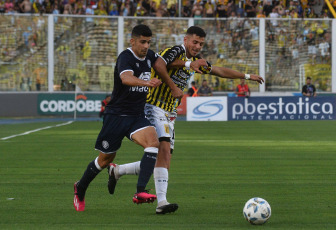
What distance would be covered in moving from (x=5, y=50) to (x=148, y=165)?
3311 centimetres

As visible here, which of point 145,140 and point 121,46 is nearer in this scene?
point 145,140

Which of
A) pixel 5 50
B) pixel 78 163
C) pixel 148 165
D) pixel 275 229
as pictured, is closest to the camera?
pixel 275 229

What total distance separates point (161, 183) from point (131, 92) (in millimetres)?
1089

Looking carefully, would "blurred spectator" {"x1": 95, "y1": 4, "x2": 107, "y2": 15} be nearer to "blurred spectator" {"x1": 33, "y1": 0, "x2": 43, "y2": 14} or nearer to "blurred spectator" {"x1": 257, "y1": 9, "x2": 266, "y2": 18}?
"blurred spectator" {"x1": 33, "y1": 0, "x2": 43, "y2": 14}

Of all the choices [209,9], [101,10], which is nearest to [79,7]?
[101,10]

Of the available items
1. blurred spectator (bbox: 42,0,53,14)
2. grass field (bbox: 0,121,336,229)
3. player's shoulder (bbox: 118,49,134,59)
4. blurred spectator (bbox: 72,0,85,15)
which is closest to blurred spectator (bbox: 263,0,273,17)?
blurred spectator (bbox: 72,0,85,15)

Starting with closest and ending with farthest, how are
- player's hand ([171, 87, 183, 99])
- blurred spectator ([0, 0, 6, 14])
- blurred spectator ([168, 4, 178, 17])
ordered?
player's hand ([171, 87, 183, 99])
blurred spectator ([0, 0, 6, 14])
blurred spectator ([168, 4, 178, 17])

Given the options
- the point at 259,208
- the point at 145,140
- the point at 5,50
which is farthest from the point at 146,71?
the point at 5,50

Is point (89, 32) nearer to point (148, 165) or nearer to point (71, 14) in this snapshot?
point (71, 14)

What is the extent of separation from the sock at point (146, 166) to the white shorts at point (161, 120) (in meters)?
0.50

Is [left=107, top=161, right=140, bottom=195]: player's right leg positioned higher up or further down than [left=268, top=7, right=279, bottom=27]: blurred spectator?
further down

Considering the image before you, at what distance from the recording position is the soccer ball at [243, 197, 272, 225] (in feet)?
24.6

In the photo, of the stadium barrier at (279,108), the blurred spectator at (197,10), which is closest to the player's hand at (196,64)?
the stadium barrier at (279,108)

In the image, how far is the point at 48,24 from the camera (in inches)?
1608
